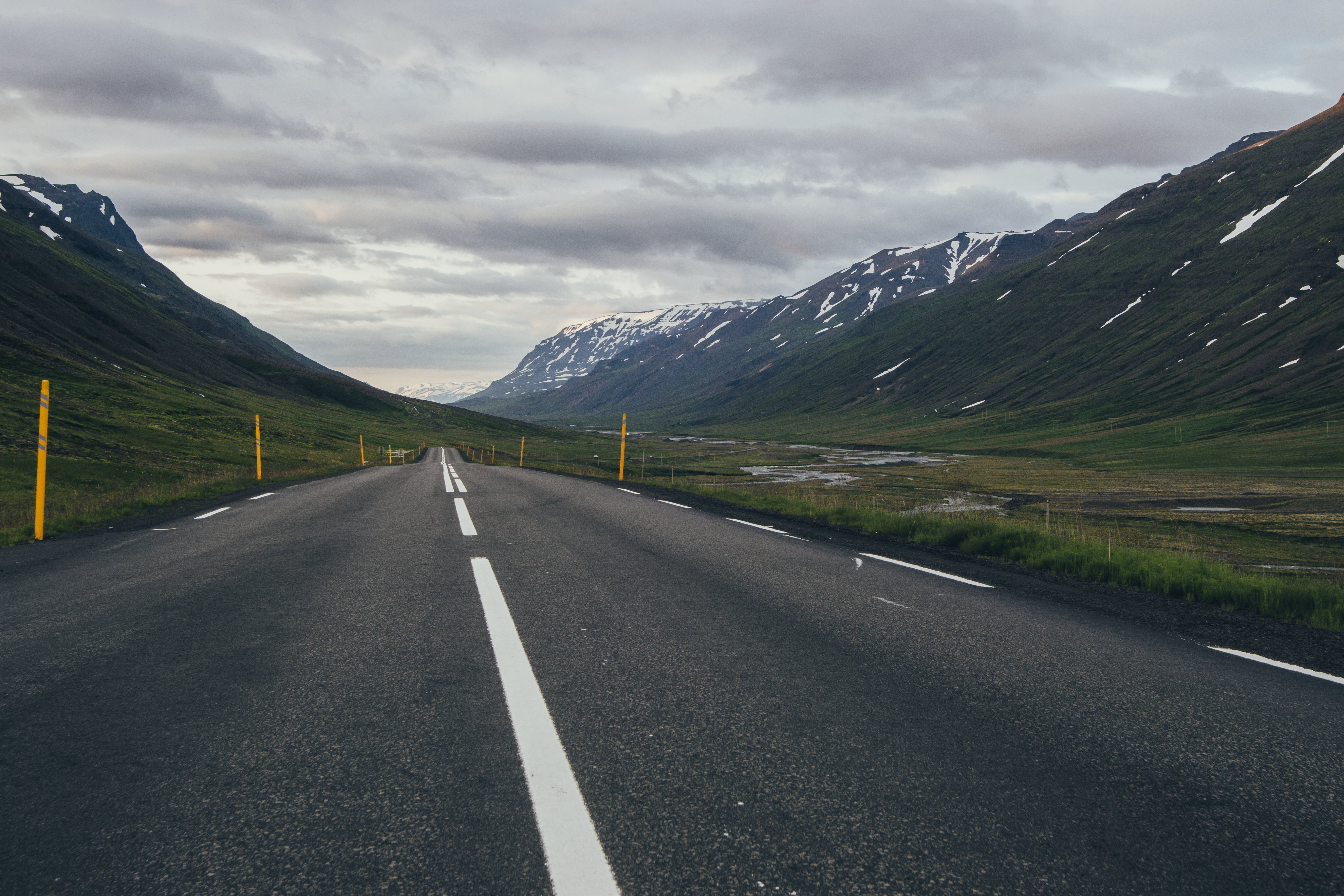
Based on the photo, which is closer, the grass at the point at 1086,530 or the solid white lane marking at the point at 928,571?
the grass at the point at 1086,530

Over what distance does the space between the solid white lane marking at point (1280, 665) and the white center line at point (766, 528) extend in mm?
6267

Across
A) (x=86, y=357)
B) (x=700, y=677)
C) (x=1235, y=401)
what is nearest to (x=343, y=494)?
(x=700, y=677)

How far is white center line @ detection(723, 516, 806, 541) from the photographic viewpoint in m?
11.8

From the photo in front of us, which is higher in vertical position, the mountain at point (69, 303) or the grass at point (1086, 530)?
the mountain at point (69, 303)

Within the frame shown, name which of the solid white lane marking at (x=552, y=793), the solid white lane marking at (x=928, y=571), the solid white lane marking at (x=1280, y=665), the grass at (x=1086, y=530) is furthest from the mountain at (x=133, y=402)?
the solid white lane marking at (x=1280, y=665)

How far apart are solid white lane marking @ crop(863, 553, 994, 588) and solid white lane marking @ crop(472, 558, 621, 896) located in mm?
5726

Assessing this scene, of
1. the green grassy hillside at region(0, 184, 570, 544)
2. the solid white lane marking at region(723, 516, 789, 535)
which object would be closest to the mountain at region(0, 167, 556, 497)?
the green grassy hillside at region(0, 184, 570, 544)

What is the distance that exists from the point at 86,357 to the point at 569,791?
11447 cm

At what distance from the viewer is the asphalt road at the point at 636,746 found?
8.45 feet

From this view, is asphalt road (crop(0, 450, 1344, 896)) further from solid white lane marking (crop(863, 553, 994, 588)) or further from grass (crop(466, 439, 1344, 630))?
grass (crop(466, 439, 1344, 630))

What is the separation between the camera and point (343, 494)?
18297mm

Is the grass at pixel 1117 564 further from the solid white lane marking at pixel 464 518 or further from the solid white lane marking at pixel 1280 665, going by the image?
the solid white lane marking at pixel 464 518

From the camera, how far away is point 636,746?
353 centimetres

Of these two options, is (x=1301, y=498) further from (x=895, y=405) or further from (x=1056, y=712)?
(x=895, y=405)
